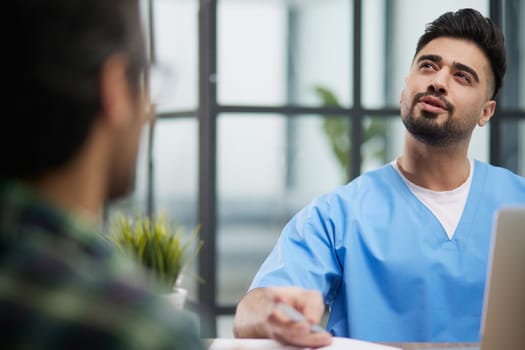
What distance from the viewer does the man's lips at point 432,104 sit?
4.66 ft

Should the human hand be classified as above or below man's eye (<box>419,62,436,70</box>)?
below

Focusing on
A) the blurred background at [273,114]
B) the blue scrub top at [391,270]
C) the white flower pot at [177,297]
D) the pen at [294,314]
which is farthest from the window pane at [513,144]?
the pen at [294,314]

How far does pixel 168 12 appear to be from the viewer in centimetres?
336

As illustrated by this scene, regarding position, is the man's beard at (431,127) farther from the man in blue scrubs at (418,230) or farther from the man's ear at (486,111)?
the man's ear at (486,111)

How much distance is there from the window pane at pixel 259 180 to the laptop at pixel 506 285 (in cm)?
231

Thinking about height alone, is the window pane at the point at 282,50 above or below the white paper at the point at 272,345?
above

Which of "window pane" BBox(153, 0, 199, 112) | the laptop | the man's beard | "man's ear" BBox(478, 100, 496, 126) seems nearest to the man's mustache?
the man's beard

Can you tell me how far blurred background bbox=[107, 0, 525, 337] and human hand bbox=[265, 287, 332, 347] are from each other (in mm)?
2180

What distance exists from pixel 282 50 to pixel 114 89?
303cm

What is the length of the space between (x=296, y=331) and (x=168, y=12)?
8.89ft

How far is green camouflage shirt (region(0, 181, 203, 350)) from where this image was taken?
1.10ft

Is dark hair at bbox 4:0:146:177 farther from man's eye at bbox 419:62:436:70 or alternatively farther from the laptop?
man's eye at bbox 419:62:436:70

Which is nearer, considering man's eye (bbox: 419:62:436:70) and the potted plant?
man's eye (bbox: 419:62:436:70)

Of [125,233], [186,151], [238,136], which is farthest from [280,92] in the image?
[125,233]
